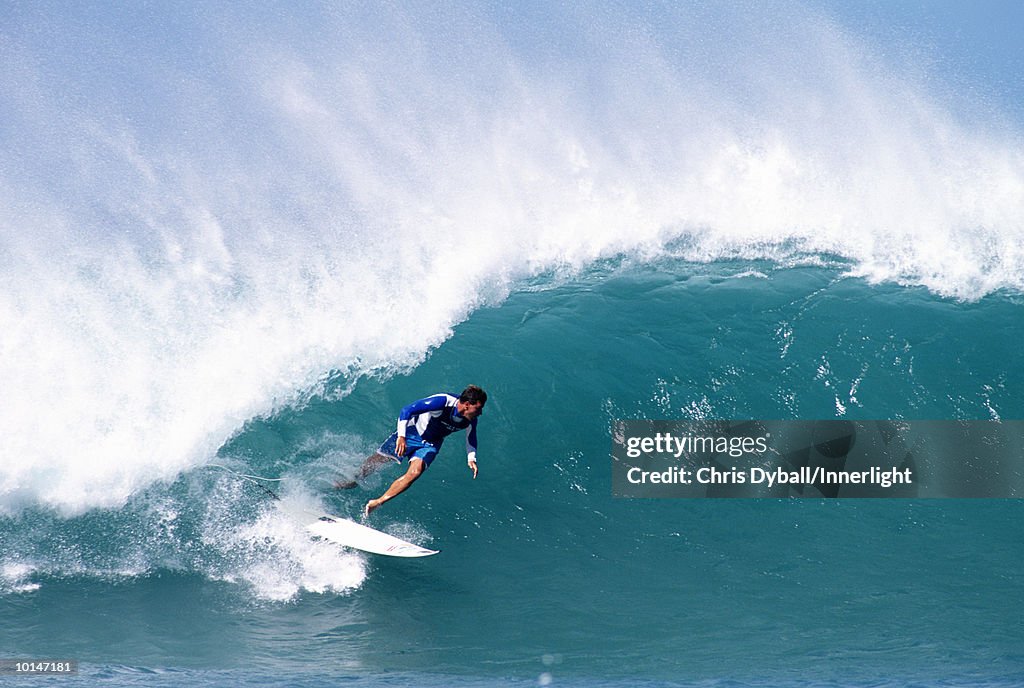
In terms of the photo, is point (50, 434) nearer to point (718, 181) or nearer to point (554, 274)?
point (554, 274)

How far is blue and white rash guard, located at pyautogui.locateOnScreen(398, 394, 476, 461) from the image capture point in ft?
24.7

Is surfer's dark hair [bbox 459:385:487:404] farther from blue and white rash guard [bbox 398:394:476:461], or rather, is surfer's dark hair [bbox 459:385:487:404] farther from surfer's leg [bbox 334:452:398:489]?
surfer's leg [bbox 334:452:398:489]

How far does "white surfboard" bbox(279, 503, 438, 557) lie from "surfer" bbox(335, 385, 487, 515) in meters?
0.19

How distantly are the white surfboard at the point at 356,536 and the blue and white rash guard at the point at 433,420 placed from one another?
0.81 m

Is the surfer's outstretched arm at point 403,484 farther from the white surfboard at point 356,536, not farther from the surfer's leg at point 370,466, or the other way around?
the surfer's leg at point 370,466

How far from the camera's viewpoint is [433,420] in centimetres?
759

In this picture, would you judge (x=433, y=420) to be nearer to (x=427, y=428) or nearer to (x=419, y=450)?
(x=427, y=428)

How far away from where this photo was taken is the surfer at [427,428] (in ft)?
24.3

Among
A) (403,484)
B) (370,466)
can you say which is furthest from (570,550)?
(370,466)

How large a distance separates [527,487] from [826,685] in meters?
3.47

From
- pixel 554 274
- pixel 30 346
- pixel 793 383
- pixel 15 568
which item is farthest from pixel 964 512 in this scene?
pixel 30 346

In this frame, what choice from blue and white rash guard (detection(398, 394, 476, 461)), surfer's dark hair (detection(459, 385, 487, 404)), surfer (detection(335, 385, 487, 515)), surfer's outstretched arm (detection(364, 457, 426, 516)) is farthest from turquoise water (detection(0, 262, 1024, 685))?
surfer's dark hair (detection(459, 385, 487, 404))

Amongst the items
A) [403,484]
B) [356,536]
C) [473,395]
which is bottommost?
[356,536]

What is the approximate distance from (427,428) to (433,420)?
0.28 ft
